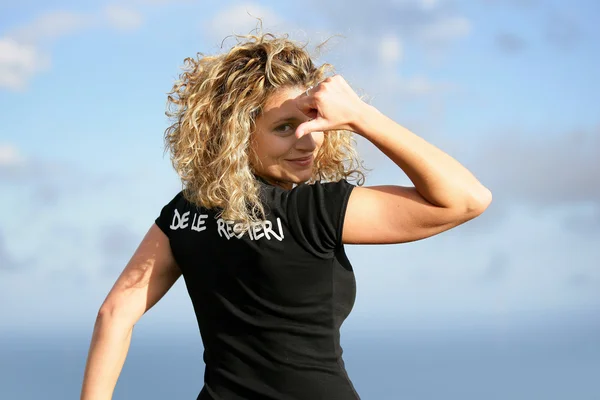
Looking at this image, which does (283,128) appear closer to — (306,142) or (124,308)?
(306,142)

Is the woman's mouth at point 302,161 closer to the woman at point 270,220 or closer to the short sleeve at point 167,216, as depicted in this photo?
the woman at point 270,220

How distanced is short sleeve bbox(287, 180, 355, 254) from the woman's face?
28cm

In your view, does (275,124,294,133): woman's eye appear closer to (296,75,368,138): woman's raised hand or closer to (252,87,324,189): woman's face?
(252,87,324,189): woman's face

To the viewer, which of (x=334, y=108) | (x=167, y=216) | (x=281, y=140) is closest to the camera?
(x=334, y=108)

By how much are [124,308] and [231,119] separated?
92cm

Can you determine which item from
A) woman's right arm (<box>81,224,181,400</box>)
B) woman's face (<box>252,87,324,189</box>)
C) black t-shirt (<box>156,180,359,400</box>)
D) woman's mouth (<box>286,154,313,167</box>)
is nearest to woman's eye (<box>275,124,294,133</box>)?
woman's face (<box>252,87,324,189</box>)

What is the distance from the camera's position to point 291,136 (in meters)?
3.30

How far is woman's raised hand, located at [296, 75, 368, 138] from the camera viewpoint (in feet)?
9.86

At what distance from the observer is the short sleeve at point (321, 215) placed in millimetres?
3027

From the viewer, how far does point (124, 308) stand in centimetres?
351

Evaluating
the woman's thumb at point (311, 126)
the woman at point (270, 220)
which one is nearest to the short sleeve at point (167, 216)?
the woman at point (270, 220)

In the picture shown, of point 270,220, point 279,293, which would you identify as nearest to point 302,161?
point 270,220

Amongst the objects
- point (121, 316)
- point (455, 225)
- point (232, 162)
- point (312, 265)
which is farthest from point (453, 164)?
point (121, 316)

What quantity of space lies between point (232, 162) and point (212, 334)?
68 centimetres
